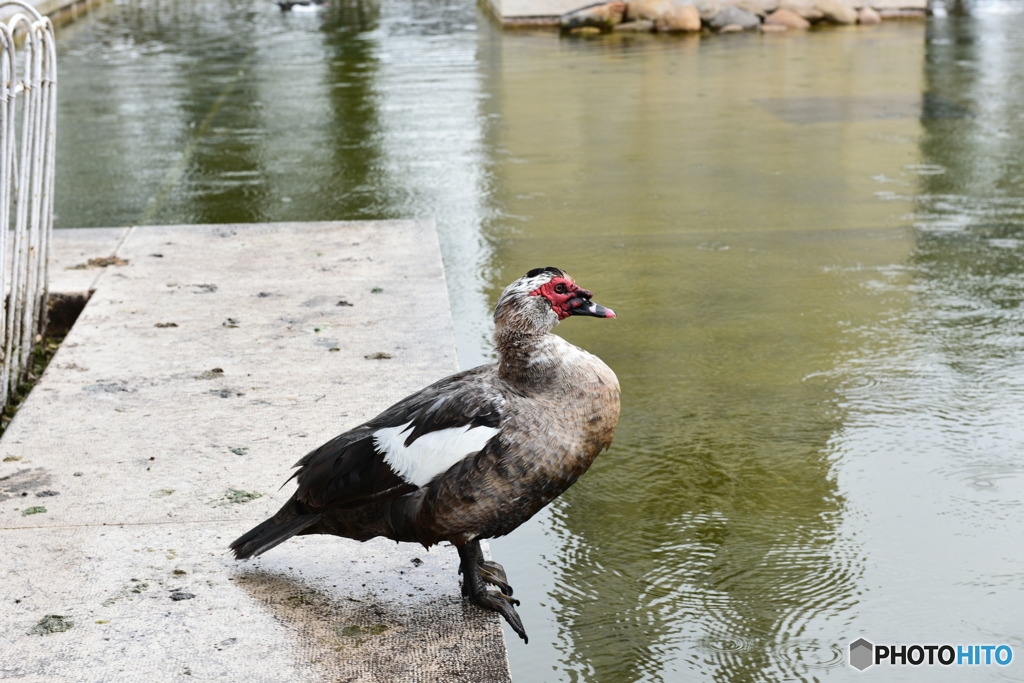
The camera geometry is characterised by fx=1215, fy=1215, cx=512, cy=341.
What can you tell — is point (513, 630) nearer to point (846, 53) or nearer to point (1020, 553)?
point (1020, 553)

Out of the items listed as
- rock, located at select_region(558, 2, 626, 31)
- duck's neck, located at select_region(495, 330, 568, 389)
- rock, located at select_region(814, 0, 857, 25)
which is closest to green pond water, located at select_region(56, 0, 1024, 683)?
duck's neck, located at select_region(495, 330, 568, 389)

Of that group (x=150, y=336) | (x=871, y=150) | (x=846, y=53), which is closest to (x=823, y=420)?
(x=150, y=336)

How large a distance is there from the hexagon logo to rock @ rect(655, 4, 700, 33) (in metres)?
15.6

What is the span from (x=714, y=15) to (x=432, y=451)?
16.2 metres

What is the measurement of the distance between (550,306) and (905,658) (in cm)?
135

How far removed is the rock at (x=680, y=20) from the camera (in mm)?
17828

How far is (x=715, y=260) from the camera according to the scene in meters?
6.86

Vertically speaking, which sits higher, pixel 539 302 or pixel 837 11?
pixel 539 302

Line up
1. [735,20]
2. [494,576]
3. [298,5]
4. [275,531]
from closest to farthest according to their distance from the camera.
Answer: [275,531] < [494,576] < [735,20] < [298,5]

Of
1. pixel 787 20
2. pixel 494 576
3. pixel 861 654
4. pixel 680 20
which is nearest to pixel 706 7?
pixel 680 20

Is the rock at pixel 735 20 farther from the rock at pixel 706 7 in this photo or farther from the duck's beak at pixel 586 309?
the duck's beak at pixel 586 309

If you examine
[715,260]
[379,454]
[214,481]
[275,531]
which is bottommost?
[715,260]

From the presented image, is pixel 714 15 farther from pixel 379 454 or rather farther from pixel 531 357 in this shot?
pixel 379 454

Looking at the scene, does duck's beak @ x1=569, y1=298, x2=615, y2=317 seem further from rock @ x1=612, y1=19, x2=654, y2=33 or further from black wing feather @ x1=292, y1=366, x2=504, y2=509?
rock @ x1=612, y1=19, x2=654, y2=33
